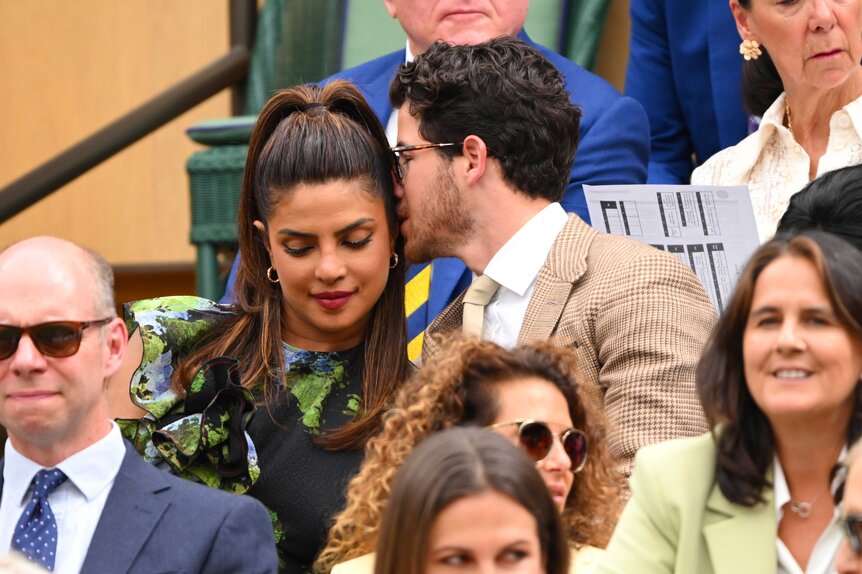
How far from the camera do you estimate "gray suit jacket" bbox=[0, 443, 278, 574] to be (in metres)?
3.26

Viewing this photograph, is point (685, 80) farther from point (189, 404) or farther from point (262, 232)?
point (189, 404)

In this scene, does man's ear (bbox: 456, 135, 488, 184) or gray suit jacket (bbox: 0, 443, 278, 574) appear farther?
man's ear (bbox: 456, 135, 488, 184)

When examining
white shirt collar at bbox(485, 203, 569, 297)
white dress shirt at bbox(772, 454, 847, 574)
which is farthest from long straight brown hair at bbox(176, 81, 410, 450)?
white dress shirt at bbox(772, 454, 847, 574)

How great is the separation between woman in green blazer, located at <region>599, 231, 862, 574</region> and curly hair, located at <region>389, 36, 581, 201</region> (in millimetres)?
1204

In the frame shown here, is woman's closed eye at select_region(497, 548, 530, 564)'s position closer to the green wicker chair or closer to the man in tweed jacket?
the man in tweed jacket

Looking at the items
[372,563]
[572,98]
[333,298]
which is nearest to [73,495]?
[372,563]

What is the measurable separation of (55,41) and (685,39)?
3034mm

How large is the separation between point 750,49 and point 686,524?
6.35 ft

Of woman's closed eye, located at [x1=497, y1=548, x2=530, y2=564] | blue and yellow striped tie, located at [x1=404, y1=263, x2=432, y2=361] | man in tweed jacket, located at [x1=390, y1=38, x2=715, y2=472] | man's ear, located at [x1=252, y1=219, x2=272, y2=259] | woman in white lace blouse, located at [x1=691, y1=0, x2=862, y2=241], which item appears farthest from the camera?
blue and yellow striped tie, located at [x1=404, y1=263, x2=432, y2=361]

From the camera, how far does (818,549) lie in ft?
9.80

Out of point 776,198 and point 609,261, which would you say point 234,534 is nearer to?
point 609,261

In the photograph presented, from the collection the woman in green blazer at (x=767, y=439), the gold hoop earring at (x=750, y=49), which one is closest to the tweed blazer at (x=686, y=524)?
the woman in green blazer at (x=767, y=439)

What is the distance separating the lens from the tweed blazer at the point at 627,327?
378 centimetres

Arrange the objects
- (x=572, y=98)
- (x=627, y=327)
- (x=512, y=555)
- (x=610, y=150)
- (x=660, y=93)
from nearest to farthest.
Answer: (x=512, y=555) → (x=627, y=327) → (x=610, y=150) → (x=572, y=98) → (x=660, y=93)
